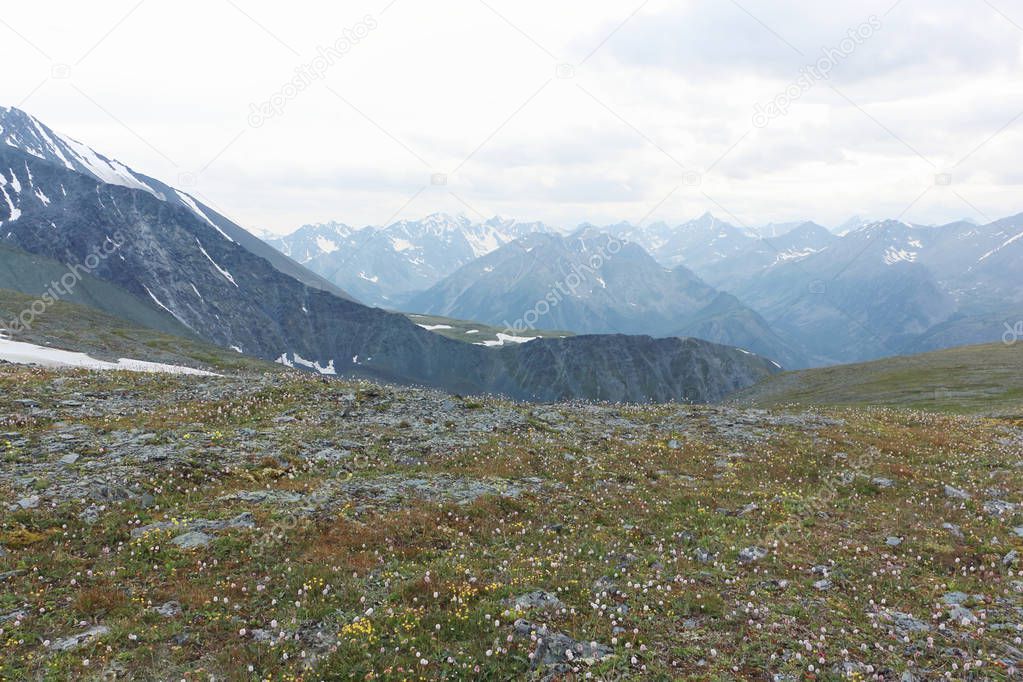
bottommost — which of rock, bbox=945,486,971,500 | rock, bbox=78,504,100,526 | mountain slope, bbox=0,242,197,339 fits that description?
rock, bbox=945,486,971,500

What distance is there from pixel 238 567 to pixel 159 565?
69.7 inches

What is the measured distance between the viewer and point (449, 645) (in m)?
10.2

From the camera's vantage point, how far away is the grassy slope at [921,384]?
71.4m

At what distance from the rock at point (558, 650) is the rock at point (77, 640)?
25.2 ft

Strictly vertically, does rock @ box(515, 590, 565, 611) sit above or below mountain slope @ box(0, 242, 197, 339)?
below

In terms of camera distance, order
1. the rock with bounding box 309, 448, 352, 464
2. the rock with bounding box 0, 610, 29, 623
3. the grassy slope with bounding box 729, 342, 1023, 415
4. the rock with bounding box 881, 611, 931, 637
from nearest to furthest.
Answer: the rock with bounding box 0, 610, 29, 623 → the rock with bounding box 881, 611, 931, 637 → the rock with bounding box 309, 448, 352, 464 → the grassy slope with bounding box 729, 342, 1023, 415

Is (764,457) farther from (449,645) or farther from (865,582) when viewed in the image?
(449,645)

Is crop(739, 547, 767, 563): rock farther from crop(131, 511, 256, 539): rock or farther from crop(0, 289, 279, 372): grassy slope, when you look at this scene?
crop(0, 289, 279, 372): grassy slope

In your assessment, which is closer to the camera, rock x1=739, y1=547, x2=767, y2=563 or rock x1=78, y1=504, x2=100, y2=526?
rock x1=78, y1=504, x2=100, y2=526

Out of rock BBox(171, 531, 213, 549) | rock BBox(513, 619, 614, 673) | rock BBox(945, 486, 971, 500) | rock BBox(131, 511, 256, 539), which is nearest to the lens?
rock BBox(513, 619, 614, 673)

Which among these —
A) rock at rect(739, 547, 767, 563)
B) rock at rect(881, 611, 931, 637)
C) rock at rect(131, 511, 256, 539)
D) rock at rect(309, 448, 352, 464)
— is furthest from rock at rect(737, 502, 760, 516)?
rock at rect(131, 511, 256, 539)

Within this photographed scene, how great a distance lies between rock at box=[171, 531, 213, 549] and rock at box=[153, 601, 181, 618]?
2.36 metres

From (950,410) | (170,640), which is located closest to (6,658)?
(170,640)

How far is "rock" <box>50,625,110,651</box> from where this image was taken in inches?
375
